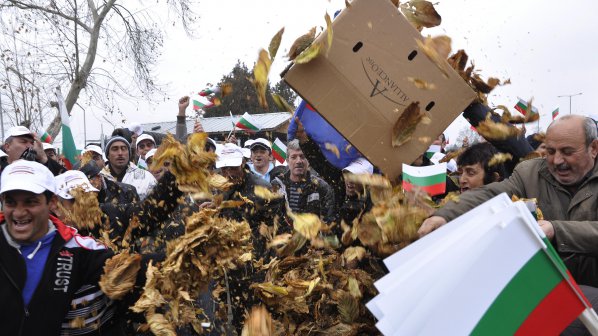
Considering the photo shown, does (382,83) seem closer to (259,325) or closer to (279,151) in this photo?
(259,325)

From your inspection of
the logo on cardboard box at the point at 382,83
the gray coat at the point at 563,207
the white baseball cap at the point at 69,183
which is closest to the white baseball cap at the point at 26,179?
the white baseball cap at the point at 69,183

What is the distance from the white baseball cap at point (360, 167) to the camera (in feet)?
11.7

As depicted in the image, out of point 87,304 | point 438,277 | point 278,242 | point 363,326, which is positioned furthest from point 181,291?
point 438,277

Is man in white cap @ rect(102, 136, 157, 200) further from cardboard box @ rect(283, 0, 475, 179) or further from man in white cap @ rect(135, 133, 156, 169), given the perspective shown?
cardboard box @ rect(283, 0, 475, 179)

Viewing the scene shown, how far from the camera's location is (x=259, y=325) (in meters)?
2.95

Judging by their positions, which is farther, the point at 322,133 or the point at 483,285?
the point at 322,133

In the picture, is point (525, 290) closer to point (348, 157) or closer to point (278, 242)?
point (278, 242)

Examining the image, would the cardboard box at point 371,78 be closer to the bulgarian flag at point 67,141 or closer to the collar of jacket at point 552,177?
the collar of jacket at point 552,177

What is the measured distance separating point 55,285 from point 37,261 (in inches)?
6.0

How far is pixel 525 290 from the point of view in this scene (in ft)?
6.24

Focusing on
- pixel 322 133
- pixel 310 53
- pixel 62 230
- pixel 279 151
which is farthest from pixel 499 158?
pixel 279 151

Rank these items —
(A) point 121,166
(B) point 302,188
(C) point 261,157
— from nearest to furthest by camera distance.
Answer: (B) point 302,188
(A) point 121,166
(C) point 261,157

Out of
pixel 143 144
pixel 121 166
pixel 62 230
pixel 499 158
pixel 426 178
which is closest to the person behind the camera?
pixel 62 230

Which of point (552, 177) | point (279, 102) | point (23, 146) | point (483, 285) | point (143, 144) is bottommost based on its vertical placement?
point (552, 177)
